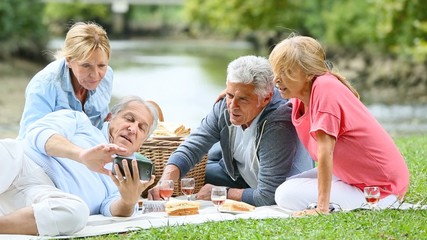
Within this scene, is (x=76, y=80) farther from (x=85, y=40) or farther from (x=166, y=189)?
(x=166, y=189)

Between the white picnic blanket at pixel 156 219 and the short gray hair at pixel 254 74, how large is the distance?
2.47ft

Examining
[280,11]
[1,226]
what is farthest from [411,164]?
A: [280,11]

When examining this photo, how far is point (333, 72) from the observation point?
235 inches

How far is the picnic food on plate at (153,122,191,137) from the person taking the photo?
7.09 m

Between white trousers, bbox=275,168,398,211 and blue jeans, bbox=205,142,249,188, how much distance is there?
0.76 metres

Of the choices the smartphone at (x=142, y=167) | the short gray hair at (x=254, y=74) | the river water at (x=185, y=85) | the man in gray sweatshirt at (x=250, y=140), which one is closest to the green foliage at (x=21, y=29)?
the river water at (x=185, y=85)

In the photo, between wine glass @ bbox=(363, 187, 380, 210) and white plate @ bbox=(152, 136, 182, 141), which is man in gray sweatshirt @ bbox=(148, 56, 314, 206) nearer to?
white plate @ bbox=(152, 136, 182, 141)

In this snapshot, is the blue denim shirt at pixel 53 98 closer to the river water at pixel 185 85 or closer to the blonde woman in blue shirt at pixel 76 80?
the blonde woman in blue shirt at pixel 76 80

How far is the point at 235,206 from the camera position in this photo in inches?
238

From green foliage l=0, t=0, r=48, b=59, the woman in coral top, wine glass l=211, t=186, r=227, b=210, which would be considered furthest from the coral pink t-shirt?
green foliage l=0, t=0, r=48, b=59

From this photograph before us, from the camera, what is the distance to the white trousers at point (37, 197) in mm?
5363

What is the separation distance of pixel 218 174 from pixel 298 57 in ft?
4.75

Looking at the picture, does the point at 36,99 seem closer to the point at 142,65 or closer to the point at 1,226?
the point at 1,226

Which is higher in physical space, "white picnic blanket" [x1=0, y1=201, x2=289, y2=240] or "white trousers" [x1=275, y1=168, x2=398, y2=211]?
"white trousers" [x1=275, y1=168, x2=398, y2=211]
